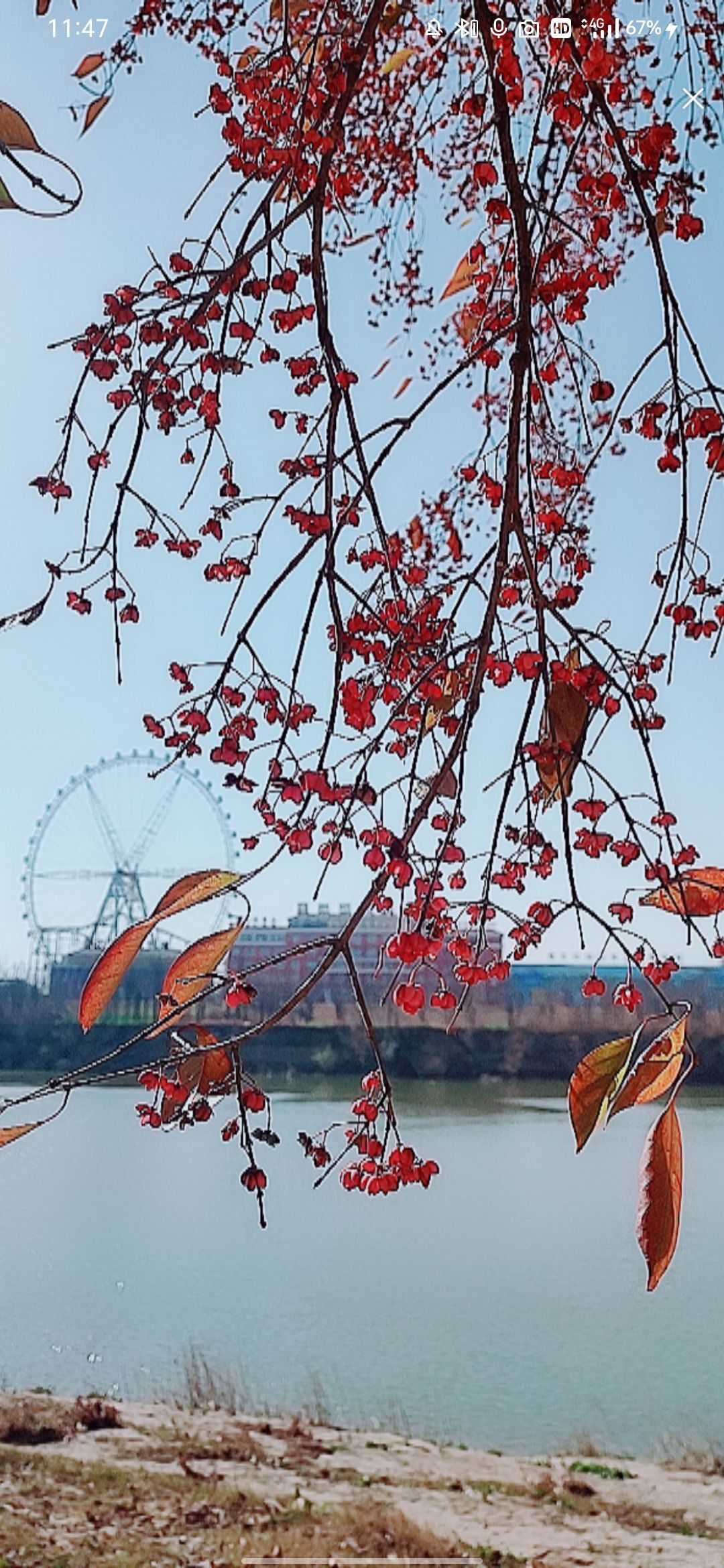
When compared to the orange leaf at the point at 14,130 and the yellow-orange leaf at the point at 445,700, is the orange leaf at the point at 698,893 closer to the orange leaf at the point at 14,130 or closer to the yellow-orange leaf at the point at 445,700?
the yellow-orange leaf at the point at 445,700

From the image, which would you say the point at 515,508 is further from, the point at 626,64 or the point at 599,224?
the point at 626,64

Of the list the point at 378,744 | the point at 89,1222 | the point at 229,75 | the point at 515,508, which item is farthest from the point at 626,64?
the point at 89,1222

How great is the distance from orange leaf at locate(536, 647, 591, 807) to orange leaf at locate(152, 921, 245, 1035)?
189 mm

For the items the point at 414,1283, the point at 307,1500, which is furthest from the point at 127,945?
the point at 414,1283

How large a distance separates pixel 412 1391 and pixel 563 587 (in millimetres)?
10436

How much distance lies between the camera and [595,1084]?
1.84 ft

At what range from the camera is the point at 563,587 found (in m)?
0.78

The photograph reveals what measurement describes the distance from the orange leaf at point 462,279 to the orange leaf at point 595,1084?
0.62 meters

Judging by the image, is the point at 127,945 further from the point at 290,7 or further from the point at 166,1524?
the point at 166,1524

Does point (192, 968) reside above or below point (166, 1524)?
above

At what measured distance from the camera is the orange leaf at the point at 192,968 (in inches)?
24.8

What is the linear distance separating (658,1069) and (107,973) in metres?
0.25

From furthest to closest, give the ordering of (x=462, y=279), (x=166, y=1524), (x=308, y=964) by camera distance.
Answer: (x=308, y=964)
(x=166, y=1524)
(x=462, y=279)

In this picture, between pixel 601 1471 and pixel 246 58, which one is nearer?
pixel 246 58
